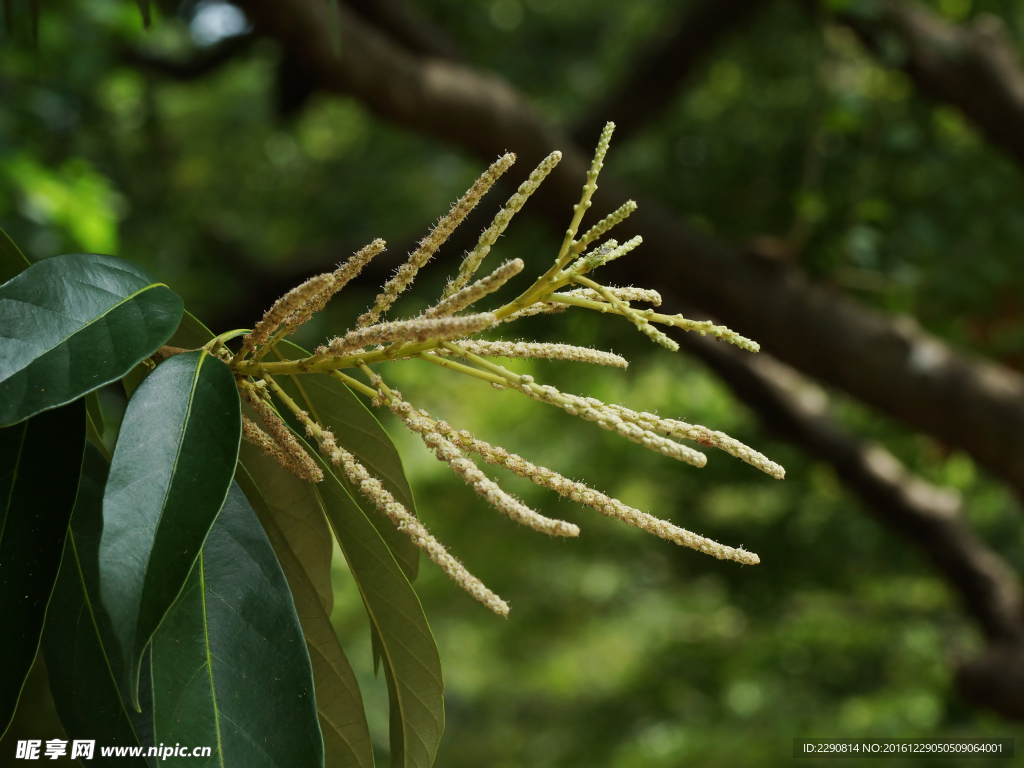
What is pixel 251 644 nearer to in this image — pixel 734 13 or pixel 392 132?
pixel 734 13

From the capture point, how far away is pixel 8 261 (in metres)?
0.62

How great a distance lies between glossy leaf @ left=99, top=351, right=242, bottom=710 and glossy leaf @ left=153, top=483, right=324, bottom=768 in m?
0.04

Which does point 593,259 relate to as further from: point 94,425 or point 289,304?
point 94,425

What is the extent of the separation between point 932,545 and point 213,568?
3.30 meters

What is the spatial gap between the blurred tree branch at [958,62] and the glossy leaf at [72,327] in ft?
8.59

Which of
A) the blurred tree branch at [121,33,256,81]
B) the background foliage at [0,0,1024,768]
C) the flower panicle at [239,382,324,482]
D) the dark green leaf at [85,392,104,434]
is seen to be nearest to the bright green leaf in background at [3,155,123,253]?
the background foliage at [0,0,1024,768]

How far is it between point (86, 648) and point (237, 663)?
0.14 metres

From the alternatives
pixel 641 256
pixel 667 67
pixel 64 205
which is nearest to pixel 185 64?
pixel 64 205

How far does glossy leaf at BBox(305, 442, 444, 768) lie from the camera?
0.63 metres

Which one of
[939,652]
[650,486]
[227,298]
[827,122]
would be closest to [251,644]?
[827,122]

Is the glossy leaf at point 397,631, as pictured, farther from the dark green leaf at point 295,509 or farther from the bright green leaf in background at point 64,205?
the bright green leaf in background at point 64,205

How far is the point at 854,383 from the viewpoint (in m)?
2.50

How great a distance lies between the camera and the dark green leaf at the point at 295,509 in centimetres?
69

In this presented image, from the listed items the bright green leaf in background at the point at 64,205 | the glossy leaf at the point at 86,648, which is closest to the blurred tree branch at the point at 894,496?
the bright green leaf in background at the point at 64,205
